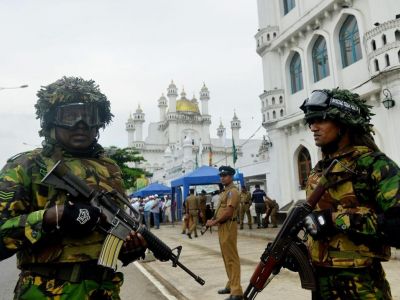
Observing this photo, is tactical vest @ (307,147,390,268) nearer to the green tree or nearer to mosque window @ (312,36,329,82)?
mosque window @ (312,36,329,82)

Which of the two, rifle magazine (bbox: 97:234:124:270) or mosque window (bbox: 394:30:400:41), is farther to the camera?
mosque window (bbox: 394:30:400:41)

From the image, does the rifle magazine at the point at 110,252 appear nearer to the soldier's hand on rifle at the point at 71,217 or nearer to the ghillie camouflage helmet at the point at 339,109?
the soldier's hand on rifle at the point at 71,217

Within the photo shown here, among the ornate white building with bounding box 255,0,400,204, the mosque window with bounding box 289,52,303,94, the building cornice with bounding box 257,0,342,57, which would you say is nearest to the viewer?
the ornate white building with bounding box 255,0,400,204

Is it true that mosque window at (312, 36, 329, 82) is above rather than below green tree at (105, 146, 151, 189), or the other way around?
above

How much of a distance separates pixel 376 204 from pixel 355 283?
0.48 metres

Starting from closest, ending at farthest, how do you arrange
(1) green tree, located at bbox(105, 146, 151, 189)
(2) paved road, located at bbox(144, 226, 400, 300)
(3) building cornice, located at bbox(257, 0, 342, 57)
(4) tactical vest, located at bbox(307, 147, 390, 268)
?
(4) tactical vest, located at bbox(307, 147, 390, 268) → (2) paved road, located at bbox(144, 226, 400, 300) → (3) building cornice, located at bbox(257, 0, 342, 57) → (1) green tree, located at bbox(105, 146, 151, 189)

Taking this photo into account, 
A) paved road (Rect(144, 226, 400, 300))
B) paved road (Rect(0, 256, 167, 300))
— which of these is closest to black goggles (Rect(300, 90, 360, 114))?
paved road (Rect(144, 226, 400, 300))

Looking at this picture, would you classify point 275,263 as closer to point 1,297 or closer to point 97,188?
point 97,188

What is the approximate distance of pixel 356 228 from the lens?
6.89ft

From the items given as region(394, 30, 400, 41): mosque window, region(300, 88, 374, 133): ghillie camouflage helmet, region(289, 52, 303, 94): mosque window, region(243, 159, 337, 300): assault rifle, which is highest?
region(289, 52, 303, 94): mosque window

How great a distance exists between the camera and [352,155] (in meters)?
2.34

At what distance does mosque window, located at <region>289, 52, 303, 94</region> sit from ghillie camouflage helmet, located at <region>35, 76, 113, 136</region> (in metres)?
14.5

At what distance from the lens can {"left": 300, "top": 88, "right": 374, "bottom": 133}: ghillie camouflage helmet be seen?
240 centimetres

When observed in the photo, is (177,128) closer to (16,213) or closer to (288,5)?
(288,5)
